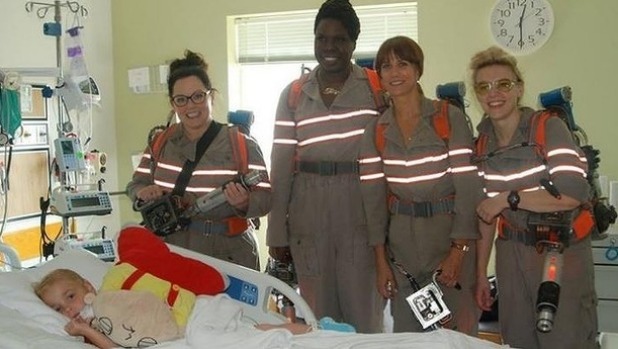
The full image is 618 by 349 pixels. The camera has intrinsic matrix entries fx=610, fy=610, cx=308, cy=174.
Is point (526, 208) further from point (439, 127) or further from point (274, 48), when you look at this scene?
point (274, 48)

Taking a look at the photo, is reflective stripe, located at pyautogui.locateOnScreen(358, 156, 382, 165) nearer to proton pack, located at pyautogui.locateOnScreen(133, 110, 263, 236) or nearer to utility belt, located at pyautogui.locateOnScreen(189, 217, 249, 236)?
proton pack, located at pyautogui.locateOnScreen(133, 110, 263, 236)

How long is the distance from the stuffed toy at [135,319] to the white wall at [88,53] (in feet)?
8.47

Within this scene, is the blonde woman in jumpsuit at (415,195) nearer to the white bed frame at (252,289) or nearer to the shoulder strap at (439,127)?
the shoulder strap at (439,127)

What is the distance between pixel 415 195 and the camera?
2457 millimetres

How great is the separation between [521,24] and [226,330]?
3346 millimetres

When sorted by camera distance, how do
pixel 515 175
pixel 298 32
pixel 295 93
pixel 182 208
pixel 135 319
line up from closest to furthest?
pixel 135 319 → pixel 515 175 → pixel 182 208 → pixel 295 93 → pixel 298 32

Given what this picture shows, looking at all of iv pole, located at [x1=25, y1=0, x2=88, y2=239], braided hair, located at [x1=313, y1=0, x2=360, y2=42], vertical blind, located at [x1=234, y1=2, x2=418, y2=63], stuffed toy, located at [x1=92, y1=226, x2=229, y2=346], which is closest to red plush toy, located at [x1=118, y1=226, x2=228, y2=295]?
stuffed toy, located at [x1=92, y1=226, x2=229, y2=346]

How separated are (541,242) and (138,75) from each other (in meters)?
3.92

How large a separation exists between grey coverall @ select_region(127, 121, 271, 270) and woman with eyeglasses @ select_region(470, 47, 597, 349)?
0.97m

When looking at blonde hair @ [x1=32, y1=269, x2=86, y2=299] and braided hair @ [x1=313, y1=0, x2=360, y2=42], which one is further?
braided hair @ [x1=313, y1=0, x2=360, y2=42]

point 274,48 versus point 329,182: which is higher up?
point 274,48

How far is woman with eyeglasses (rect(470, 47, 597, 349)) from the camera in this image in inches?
87.6

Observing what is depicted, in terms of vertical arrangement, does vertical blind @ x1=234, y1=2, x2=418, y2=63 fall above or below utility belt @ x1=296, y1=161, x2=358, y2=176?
above

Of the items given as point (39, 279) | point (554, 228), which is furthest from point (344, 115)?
point (39, 279)
